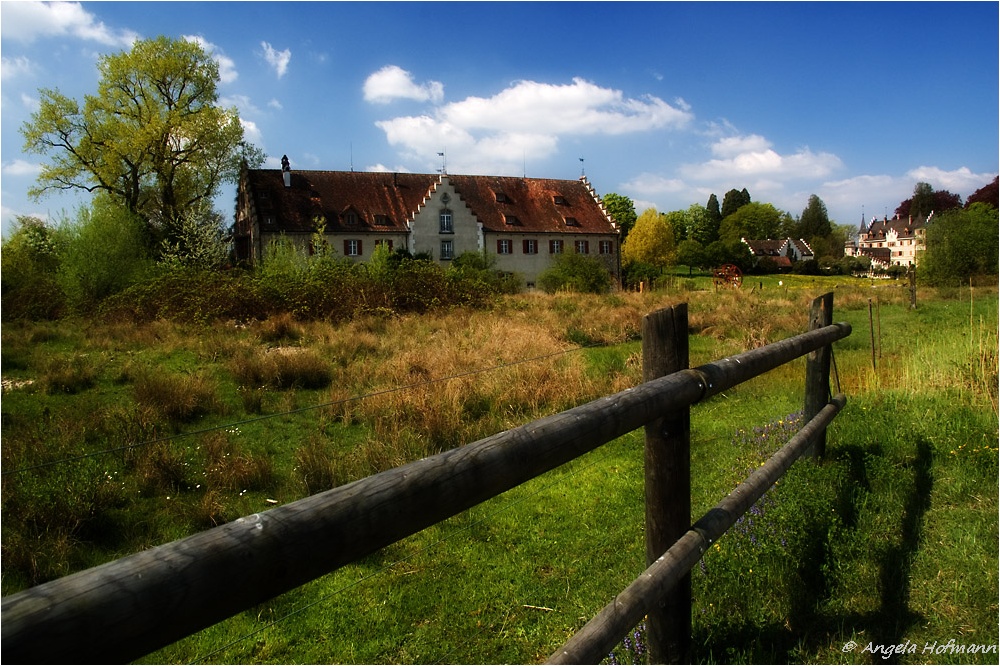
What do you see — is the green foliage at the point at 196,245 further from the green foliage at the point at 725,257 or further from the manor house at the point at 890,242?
the manor house at the point at 890,242

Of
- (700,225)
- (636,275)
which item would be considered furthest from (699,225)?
(636,275)

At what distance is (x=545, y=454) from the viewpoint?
200 cm

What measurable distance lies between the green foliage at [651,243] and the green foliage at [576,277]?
1397 inches

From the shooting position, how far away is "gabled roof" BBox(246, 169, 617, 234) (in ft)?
141

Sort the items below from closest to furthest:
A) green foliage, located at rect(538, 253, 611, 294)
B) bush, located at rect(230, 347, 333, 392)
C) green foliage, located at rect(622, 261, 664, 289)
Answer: bush, located at rect(230, 347, 333, 392) < green foliage, located at rect(538, 253, 611, 294) < green foliage, located at rect(622, 261, 664, 289)

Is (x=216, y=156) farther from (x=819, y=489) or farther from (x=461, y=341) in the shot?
(x=819, y=489)

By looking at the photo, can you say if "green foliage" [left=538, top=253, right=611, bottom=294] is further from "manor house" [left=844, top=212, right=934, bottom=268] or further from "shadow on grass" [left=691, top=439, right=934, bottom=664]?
"manor house" [left=844, top=212, right=934, bottom=268]

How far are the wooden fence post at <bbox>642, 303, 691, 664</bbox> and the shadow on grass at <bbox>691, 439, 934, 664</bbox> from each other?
0.25 m

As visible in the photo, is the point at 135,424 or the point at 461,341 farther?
the point at 461,341

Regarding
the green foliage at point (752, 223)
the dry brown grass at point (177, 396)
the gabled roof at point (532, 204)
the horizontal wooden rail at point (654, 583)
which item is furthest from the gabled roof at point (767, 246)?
the horizontal wooden rail at point (654, 583)

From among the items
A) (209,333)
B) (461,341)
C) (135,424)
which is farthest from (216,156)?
(135,424)

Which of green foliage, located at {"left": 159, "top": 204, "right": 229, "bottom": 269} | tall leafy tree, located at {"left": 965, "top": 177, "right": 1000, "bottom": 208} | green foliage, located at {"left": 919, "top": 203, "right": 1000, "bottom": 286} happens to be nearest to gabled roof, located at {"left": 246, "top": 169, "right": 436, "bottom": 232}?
green foliage, located at {"left": 159, "top": 204, "right": 229, "bottom": 269}

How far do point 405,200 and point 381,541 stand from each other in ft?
153

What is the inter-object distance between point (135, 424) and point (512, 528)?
5.42 m
